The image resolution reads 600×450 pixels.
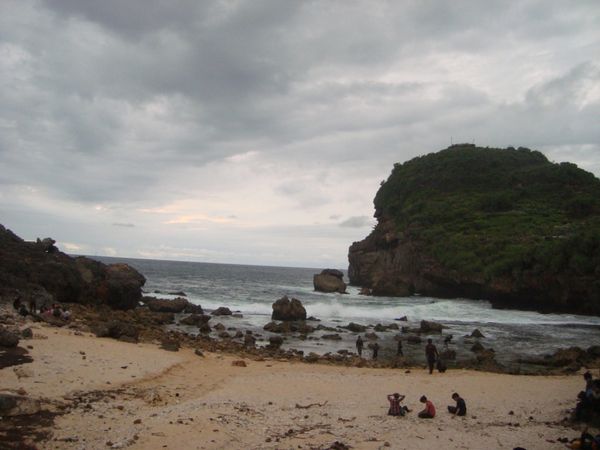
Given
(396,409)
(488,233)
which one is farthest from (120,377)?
(488,233)

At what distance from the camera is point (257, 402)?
14.7 metres

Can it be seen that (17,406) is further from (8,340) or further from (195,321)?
(195,321)

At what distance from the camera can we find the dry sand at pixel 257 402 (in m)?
10.9

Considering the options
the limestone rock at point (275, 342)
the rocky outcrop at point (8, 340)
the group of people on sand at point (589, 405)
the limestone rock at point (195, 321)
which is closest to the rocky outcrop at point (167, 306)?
the limestone rock at point (195, 321)

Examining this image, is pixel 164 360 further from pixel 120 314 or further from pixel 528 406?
pixel 120 314

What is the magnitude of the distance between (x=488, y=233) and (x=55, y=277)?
54.4 meters

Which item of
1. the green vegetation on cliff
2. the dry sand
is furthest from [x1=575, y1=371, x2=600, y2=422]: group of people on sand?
the green vegetation on cliff

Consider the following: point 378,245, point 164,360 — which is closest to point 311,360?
point 164,360

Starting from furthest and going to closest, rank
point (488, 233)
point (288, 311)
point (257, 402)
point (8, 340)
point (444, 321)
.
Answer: point (488, 233) → point (444, 321) → point (288, 311) → point (8, 340) → point (257, 402)

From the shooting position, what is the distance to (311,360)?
82.2ft

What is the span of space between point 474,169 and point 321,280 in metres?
36.0

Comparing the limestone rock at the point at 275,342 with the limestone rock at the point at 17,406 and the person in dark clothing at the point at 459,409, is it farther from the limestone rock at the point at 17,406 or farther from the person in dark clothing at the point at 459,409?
the limestone rock at the point at 17,406

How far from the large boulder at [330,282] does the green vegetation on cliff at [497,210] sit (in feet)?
44.0

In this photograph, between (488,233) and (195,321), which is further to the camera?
(488,233)
